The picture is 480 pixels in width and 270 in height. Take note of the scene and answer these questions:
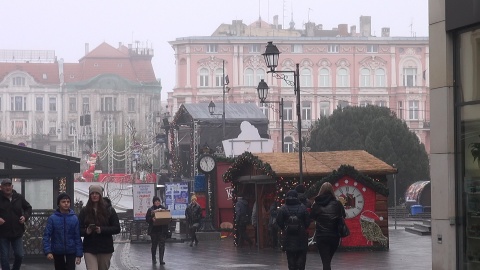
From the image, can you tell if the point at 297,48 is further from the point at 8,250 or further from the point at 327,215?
the point at 327,215

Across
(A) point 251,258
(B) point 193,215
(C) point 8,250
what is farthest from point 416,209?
(C) point 8,250

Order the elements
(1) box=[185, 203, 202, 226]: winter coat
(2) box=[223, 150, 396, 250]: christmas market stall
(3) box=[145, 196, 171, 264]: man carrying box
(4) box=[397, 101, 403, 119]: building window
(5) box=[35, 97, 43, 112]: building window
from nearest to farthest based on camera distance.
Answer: (3) box=[145, 196, 171, 264]: man carrying box
(2) box=[223, 150, 396, 250]: christmas market stall
(1) box=[185, 203, 202, 226]: winter coat
(4) box=[397, 101, 403, 119]: building window
(5) box=[35, 97, 43, 112]: building window

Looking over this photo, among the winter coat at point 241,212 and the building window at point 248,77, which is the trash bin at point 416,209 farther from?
the building window at point 248,77

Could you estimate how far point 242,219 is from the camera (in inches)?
1273

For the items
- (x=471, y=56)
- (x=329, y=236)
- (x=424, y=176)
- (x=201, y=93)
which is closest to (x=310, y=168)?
(x=329, y=236)

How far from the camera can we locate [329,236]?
61.0 ft

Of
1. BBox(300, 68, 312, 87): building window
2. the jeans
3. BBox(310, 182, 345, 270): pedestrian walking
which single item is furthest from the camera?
BBox(300, 68, 312, 87): building window

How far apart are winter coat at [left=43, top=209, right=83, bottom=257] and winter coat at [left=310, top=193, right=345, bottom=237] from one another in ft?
13.4

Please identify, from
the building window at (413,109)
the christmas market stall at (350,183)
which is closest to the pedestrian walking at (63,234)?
the christmas market stall at (350,183)

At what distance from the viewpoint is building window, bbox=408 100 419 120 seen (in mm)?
136750

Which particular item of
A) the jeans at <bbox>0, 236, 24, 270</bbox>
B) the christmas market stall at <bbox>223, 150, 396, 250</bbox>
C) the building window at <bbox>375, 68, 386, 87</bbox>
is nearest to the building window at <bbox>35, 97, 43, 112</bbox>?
the building window at <bbox>375, 68, 386, 87</bbox>

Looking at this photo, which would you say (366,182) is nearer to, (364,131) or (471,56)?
(471,56)

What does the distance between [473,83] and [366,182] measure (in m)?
12.2

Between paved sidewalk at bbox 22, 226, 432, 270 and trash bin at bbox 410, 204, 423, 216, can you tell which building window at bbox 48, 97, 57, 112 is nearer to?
trash bin at bbox 410, 204, 423, 216
